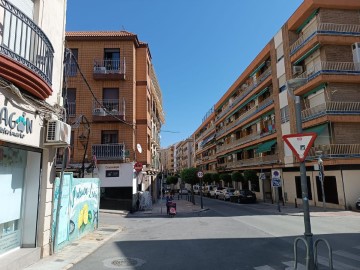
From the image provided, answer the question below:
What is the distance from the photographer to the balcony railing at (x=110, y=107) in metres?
24.5

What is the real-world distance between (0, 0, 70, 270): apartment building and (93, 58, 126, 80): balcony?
15.7m

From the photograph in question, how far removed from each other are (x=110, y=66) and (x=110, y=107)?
3464 millimetres

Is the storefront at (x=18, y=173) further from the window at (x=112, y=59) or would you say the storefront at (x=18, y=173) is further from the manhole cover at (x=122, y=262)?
the window at (x=112, y=59)

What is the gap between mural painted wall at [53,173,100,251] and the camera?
9203 millimetres

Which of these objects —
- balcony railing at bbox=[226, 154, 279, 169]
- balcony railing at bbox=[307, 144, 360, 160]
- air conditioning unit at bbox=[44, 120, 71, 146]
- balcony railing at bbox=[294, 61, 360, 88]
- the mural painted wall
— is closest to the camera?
air conditioning unit at bbox=[44, 120, 71, 146]

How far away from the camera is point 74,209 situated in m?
11.0

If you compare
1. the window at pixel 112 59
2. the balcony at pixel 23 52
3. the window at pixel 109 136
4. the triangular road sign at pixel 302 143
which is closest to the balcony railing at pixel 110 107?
the window at pixel 109 136

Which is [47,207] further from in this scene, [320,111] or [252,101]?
[252,101]

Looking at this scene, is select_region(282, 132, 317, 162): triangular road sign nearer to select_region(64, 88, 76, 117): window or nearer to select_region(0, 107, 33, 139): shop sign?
select_region(0, 107, 33, 139): shop sign

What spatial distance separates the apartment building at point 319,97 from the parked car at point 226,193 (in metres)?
3.96

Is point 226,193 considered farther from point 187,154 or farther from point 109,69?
point 187,154

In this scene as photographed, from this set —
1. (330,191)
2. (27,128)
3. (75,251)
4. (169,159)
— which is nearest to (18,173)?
(27,128)

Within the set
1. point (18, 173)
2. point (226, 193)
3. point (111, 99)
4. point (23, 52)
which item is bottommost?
point (226, 193)

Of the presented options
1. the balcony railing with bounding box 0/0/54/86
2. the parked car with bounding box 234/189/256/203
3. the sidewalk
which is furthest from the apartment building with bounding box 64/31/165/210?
→ the balcony railing with bounding box 0/0/54/86
